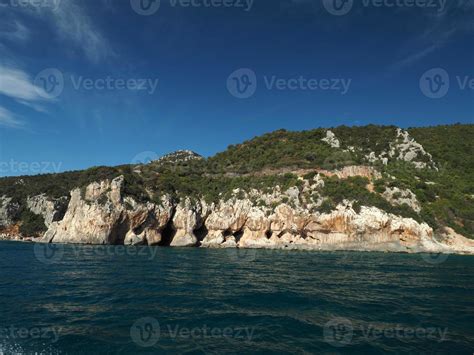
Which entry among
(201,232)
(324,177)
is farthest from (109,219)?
(324,177)

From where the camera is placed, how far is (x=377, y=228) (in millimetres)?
50875

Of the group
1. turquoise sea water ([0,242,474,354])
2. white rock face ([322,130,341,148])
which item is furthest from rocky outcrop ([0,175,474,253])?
turquoise sea water ([0,242,474,354])

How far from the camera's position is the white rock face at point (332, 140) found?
77.7 meters

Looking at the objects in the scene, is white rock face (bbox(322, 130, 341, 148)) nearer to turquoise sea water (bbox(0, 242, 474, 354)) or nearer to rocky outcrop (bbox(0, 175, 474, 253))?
rocky outcrop (bbox(0, 175, 474, 253))

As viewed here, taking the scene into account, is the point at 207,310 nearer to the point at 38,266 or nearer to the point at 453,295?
the point at 453,295

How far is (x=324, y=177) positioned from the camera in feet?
204

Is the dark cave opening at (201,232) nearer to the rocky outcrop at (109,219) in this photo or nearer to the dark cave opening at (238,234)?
the dark cave opening at (238,234)

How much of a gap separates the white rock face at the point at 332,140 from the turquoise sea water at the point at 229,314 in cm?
5910

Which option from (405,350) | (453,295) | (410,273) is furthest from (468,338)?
(410,273)

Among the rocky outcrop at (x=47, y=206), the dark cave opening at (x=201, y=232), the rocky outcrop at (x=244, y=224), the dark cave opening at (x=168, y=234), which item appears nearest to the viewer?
the rocky outcrop at (x=244, y=224)

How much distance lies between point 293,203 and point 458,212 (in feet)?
93.7

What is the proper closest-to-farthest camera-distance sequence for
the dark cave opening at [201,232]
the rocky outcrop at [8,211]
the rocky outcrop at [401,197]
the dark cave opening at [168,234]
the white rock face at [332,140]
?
the rocky outcrop at [401,197] → the dark cave opening at [168,234] → the dark cave opening at [201,232] → the white rock face at [332,140] → the rocky outcrop at [8,211]

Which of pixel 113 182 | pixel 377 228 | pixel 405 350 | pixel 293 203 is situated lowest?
pixel 405 350

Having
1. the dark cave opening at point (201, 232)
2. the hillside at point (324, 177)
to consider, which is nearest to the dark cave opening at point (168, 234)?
the dark cave opening at point (201, 232)
